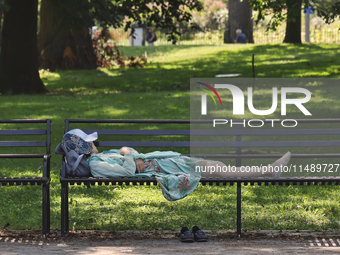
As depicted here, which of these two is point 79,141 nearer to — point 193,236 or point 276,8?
point 193,236

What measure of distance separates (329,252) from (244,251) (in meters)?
0.72

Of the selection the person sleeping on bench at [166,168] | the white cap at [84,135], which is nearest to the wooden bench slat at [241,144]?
the person sleeping on bench at [166,168]

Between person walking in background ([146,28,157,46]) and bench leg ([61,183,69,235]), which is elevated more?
person walking in background ([146,28,157,46])

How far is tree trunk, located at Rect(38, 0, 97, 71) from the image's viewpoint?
2088 cm

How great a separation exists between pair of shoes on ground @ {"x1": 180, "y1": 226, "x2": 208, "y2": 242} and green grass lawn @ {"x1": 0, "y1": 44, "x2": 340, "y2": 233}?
41cm

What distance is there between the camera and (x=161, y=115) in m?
11.4

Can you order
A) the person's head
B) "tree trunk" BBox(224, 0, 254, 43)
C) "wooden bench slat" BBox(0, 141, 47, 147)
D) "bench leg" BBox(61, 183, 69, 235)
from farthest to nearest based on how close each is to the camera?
"tree trunk" BBox(224, 0, 254, 43) → "wooden bench slat" BBox(0, 141, 47, 147) → the person's head → "bench leg" BBox(61, 183, 69, 235)

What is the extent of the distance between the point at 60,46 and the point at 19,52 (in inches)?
227

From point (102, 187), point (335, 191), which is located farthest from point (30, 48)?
point (335, 191)

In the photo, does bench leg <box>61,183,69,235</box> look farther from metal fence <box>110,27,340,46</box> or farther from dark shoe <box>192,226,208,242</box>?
metal fence <box>110,27,340,46</box>

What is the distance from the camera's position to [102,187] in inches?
265

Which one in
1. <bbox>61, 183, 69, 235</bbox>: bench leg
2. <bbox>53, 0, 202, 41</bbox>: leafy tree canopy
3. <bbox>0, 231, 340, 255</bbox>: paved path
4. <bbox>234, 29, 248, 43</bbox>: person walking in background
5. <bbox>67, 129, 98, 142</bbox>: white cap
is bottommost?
<bbox>0, 231, 340, 255</bbox>: paved path

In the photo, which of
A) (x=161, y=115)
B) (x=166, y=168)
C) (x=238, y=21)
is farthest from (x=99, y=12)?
(x=238, y=21)

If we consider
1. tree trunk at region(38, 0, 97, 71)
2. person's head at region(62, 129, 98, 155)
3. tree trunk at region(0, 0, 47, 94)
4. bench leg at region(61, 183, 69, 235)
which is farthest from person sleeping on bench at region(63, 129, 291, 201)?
tree trunk at region(38, 0, 97, 71)
